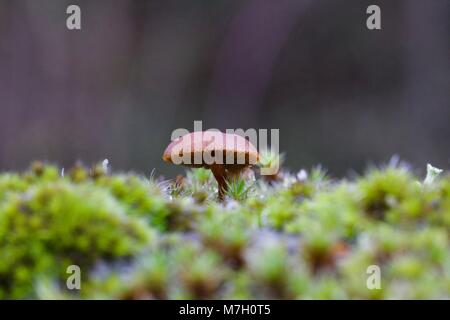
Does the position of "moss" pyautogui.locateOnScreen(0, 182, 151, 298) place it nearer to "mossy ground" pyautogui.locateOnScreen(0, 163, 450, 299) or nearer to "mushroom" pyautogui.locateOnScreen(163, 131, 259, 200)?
"mossy ground" pyautogui.locateOnScreen(0, 163, 450, 299)

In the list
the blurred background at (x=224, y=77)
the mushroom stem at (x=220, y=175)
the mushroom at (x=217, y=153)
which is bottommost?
the mushroom stem at (x=220, y=175)

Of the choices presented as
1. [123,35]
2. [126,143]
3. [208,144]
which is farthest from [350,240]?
[123,35]

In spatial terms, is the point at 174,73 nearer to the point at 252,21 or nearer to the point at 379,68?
the point at 252,21

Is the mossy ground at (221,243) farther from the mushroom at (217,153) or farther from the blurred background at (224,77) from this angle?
the blurred background at (224,77)

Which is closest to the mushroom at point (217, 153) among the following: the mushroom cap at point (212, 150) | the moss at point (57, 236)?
the mushroom cap at point (212, 150)

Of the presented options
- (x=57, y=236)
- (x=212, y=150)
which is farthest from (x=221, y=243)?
(x=212, y=150)

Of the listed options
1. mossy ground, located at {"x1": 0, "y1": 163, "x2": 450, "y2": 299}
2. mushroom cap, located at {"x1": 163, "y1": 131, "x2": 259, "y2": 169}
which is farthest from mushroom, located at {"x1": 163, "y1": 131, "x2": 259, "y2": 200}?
mossy ground, located at {"x1": 0, "y1": 163, "x2": 450, "y2": 299}

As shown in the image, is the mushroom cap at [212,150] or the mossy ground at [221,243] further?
the mushroom cap at [212,150]
